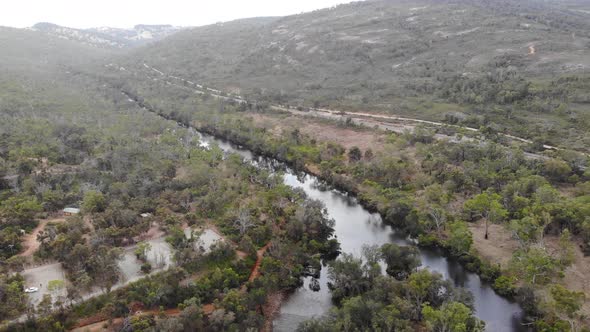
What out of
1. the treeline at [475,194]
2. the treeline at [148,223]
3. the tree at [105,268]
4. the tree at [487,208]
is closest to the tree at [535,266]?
the treeline at [475,194]

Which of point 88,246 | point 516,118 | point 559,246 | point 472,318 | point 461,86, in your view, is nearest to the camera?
point 472,318

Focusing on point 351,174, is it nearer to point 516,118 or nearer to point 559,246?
point 559,246

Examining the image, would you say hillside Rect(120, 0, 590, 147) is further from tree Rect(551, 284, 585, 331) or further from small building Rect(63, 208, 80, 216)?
small building Rect(63, 208, 80, 216)

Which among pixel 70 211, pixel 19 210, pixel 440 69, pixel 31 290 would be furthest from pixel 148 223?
pixel 440 69

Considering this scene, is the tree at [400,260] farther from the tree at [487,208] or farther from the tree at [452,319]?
the tree at [487,208]

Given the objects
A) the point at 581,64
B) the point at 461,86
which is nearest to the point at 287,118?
the point at 461,86

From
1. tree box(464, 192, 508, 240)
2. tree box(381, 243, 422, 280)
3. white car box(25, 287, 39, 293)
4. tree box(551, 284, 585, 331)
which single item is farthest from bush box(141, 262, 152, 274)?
tree box(464, 192, 508, 240)

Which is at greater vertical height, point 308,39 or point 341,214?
point 308,39
